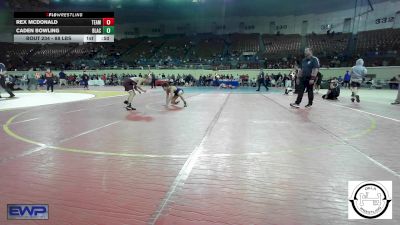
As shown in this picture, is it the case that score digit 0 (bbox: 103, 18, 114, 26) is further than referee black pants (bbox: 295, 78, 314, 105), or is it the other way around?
score digit 0 (bbox: 103, 18, 114, 26)

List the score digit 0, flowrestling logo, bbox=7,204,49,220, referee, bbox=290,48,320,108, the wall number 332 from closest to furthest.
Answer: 1. flowrestling logo, bbox=7,204,49,220
2. referee, bbox=290,48,320,108
3. the score digit 0
4. the wall number 332

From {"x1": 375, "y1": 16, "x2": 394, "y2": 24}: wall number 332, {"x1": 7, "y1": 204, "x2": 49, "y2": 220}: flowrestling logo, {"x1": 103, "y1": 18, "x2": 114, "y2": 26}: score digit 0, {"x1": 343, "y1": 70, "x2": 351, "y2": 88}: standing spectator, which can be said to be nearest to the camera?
{"x1": 7, "y1": 204, "x2": 49, "y2": 220}: flowrestling logo

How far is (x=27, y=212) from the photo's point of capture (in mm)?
2688
